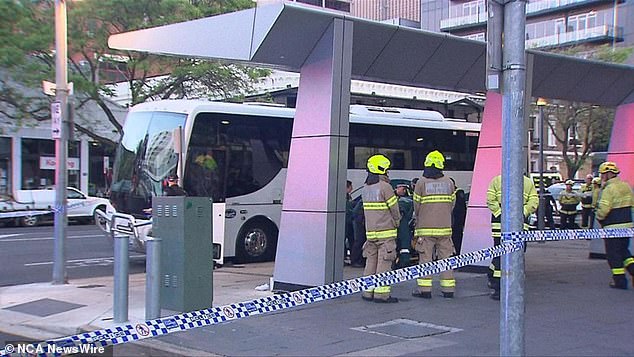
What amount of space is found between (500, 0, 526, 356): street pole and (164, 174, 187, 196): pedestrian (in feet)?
30.1

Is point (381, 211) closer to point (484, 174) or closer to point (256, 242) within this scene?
point (484, 174)

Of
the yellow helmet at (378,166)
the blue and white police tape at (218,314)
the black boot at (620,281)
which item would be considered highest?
the yellow helmet at (378,166)

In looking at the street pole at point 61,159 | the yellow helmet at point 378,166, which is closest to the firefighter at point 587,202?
the yellow helmet at point 378,166

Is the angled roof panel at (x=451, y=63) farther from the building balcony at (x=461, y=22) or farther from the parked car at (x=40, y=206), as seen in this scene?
the building balcony at (x=461, y=22)

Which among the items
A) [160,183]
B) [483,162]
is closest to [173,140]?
[160,183]

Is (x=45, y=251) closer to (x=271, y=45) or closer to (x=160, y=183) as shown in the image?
(x=160, y=183)

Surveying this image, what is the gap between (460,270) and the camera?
538 inches

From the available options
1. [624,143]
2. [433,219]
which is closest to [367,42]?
[433,219]

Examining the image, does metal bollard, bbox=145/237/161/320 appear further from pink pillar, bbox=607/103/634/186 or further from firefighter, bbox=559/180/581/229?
firefighter, bbox=559/180/581/229

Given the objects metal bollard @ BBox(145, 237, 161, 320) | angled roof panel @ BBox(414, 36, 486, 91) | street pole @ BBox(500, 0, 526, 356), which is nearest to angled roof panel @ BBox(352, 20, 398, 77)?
angled roof panel @ BBox(414, 36, 486, 91)

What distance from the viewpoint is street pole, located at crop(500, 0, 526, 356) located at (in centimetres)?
611

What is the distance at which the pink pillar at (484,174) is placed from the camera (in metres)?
13.3

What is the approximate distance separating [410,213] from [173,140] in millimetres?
5268

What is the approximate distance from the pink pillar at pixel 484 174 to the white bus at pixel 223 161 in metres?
4.70
